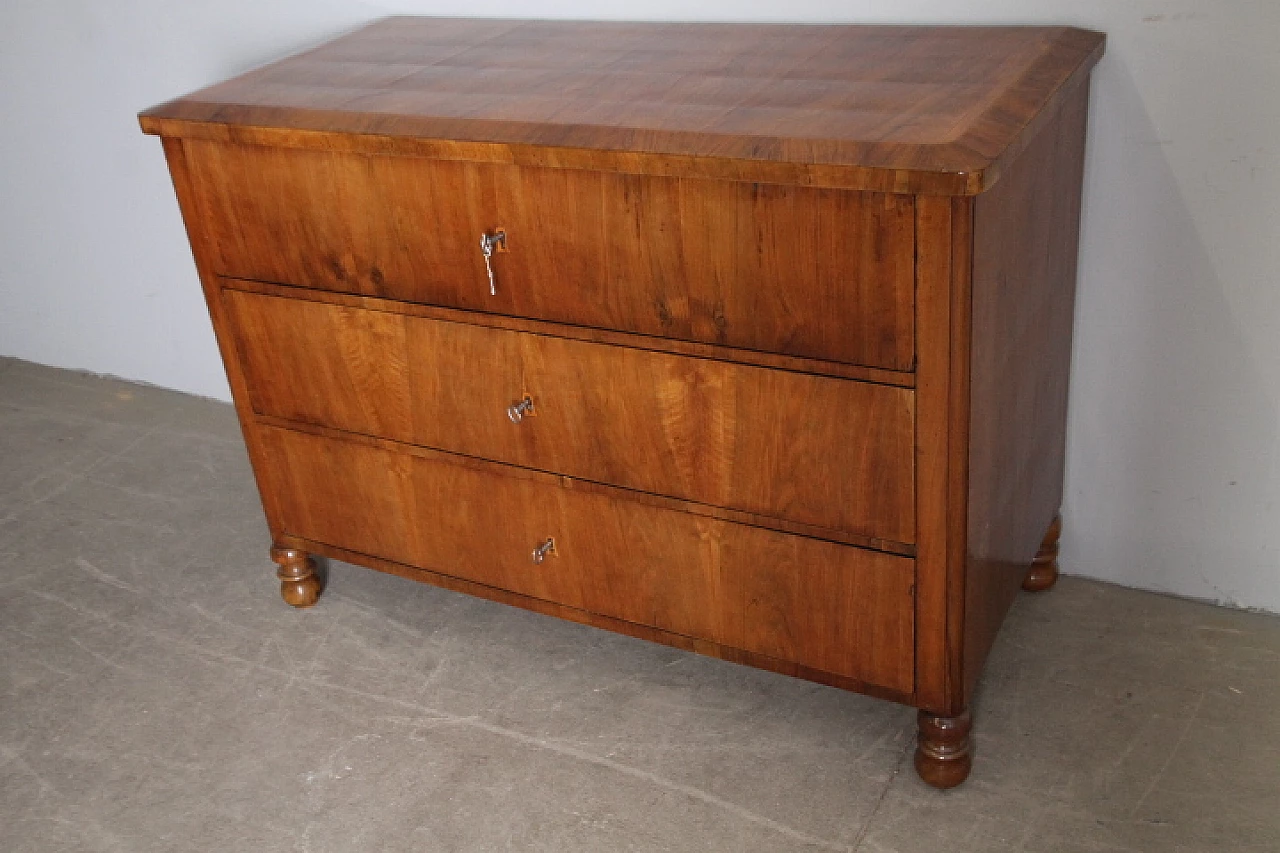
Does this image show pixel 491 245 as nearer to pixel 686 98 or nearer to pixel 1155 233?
pixel 686 98

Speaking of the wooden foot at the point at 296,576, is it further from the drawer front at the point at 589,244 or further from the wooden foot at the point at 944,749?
the wooden foot at the point at 944,749

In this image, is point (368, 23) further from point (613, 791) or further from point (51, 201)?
point (613, 791)

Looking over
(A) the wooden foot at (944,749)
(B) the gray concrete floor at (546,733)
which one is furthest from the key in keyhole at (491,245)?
(A) the wooden foot at (944,749)

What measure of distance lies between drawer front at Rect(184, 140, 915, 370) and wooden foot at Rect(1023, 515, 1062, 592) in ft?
2.36

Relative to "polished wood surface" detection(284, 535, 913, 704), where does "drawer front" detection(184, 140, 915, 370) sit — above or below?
above

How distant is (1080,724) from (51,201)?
238cm

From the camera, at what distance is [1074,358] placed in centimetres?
196

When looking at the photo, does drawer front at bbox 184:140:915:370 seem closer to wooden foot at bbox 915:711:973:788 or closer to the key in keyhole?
the key in keyhole

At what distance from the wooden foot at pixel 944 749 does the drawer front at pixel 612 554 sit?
7 centimetres

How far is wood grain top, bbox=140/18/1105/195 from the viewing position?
1.38 m

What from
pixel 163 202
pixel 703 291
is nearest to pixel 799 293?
pixel 703 291

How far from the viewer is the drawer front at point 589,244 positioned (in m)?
1.42

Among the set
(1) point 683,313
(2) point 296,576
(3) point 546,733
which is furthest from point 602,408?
(2) point 296,576

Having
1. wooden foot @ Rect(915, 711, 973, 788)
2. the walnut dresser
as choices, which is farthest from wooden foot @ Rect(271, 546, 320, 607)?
wooden foot @ Rect(915, 711, 973, 788)
